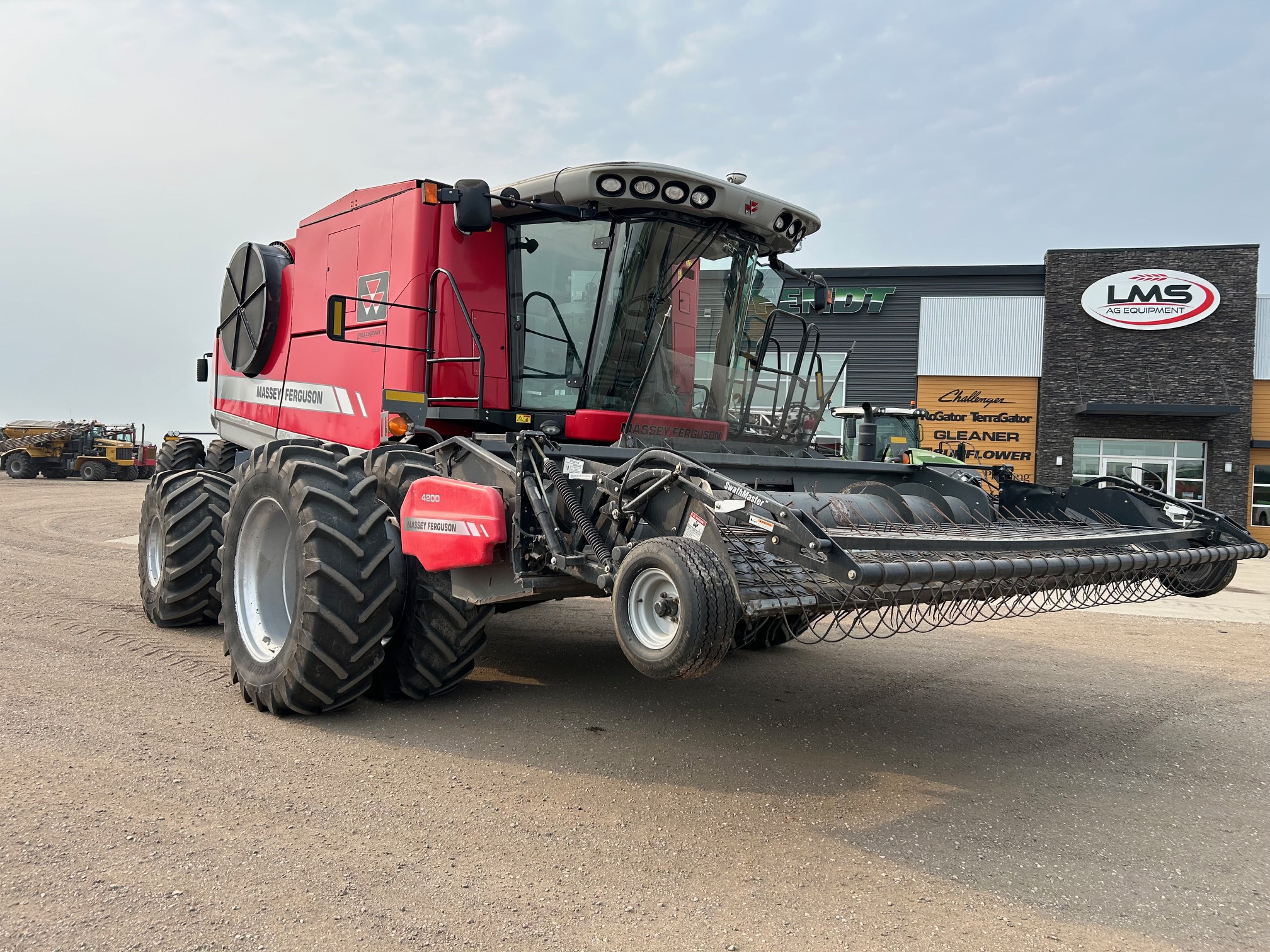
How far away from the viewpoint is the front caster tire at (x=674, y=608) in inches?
125

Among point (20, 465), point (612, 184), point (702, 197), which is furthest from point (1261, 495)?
point (20, 465)

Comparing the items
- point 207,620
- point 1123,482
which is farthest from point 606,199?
point 207,620

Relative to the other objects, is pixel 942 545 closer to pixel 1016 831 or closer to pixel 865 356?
pixel 1016 831

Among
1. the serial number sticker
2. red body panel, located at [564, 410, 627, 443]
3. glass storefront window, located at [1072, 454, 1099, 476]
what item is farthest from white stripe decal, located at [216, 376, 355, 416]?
glass storefront window, located at [1072, 454, 1099, 476]

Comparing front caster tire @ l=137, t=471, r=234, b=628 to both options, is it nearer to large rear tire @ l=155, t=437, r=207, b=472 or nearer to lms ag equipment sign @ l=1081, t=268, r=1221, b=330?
large rear tire @ l=155, t=437, r=207, b=472

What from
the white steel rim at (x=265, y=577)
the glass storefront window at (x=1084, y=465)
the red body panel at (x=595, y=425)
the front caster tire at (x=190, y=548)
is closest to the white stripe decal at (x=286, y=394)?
the front caster tire at (x=190, y=548)

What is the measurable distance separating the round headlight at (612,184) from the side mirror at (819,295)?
6.76 ft

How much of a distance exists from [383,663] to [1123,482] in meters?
4.39

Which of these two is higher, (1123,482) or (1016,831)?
(1123,482)

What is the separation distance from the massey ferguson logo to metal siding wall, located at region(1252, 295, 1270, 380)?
23.9 m

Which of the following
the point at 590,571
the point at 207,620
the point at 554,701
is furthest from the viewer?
the point at 207,620

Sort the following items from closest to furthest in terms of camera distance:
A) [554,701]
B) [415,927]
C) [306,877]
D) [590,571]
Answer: [415,927] < [306,877] < [590,571] < [554,701]

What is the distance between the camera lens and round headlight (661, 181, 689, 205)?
5.09 m

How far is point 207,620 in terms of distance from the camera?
7.18m
